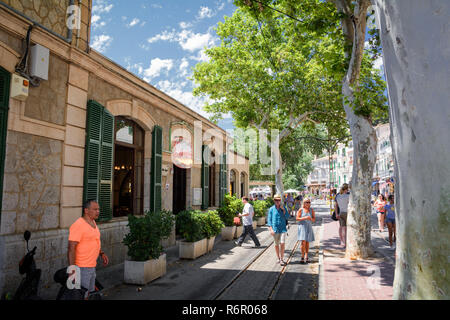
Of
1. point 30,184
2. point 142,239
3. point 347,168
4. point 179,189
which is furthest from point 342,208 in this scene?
point 347,168

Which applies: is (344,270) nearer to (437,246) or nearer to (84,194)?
(437,246)

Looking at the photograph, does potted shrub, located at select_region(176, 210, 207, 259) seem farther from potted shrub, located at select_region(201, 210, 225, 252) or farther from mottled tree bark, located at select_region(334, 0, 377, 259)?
mottled tree bark, located at select_region(334, 0, 377, 259)

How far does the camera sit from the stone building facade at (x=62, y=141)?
17.6 feet

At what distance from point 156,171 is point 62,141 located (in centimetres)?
351

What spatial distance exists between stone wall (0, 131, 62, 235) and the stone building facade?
2 cm

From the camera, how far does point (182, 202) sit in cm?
1292

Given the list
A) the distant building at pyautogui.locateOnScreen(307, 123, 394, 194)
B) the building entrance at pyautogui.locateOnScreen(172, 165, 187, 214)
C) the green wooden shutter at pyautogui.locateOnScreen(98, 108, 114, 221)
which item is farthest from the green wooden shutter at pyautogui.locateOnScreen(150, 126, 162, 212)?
the distant building at pyautogui.locateOnScreen(307, 123, 394, 194)

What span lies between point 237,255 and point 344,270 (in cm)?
345

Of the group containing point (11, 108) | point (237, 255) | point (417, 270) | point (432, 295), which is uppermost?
point (11, 108)

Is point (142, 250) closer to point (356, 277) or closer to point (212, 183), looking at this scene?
point (356, 277)

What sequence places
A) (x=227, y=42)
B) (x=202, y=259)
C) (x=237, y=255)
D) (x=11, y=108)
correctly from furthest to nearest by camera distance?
(x=227, y=42) → (x=237, y=255) → (x=202, y=259) → (x=11, y=108)

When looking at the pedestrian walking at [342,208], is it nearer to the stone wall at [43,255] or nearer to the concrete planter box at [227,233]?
the concrete planter box at [227,233]

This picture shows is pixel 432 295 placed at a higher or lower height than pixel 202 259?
higher
